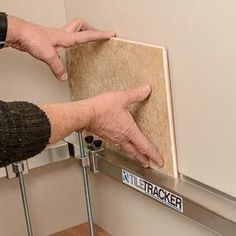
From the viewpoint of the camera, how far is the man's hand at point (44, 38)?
1046 millimetres

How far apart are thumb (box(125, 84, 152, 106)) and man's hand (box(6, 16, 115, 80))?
166 mm

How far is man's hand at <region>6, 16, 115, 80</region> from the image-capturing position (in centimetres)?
105

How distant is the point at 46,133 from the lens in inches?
32.2

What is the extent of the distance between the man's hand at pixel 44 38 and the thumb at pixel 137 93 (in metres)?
0.17

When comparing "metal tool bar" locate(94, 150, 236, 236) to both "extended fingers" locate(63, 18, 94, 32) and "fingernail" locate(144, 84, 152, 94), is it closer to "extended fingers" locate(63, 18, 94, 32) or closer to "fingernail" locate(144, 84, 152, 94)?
"fingernail" locate(144, 84, 152, 94)

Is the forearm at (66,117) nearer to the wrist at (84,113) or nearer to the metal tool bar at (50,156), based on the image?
the wrist at (84,113)

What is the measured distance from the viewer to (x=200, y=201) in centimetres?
88

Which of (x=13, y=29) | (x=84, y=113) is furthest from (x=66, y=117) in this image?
(x=13, y=29)

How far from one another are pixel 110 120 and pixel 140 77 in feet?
0.40

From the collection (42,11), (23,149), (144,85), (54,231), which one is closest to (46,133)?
(23,149)

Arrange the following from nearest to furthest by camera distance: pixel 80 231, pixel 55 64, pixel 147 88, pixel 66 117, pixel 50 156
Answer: pixel 66 117
pixel 147 88
pixel 55 64
pixel 50 156
pixel 80 231

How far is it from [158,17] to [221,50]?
0.18 m

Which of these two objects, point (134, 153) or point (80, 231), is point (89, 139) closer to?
point (134, 153)

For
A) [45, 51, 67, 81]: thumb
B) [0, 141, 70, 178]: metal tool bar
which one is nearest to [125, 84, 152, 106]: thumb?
[45, 51, 67, 81]: thumb
